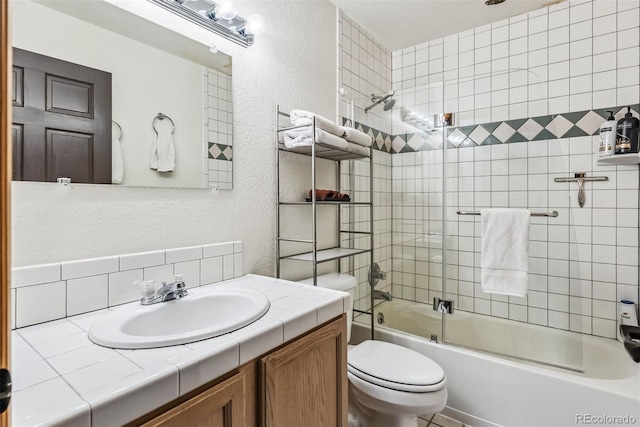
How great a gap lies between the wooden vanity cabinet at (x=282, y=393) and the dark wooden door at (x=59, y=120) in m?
0.73

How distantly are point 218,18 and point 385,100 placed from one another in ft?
4.07

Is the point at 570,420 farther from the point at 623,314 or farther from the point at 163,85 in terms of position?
the point at 163,85

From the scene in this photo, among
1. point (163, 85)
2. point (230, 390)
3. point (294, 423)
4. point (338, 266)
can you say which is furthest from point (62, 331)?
point (338, 266)

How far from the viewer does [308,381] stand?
37.6 inches

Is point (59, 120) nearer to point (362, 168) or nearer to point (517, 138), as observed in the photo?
point (362, 168)

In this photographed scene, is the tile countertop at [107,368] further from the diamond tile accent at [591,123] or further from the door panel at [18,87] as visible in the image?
the diamond tile accent at [591,123]

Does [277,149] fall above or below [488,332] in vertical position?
above

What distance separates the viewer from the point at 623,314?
1776 mm

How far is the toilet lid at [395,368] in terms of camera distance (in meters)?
1.33

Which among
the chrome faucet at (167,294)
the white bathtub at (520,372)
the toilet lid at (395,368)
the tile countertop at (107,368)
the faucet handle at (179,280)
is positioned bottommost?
the white bathtub at (520,372)

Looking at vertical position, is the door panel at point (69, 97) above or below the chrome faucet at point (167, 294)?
above

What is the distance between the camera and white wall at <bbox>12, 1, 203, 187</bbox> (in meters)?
0.89

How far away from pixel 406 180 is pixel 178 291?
1589 millimetres

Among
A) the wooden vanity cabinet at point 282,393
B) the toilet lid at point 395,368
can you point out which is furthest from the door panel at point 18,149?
the toilet lid at point 395,368
